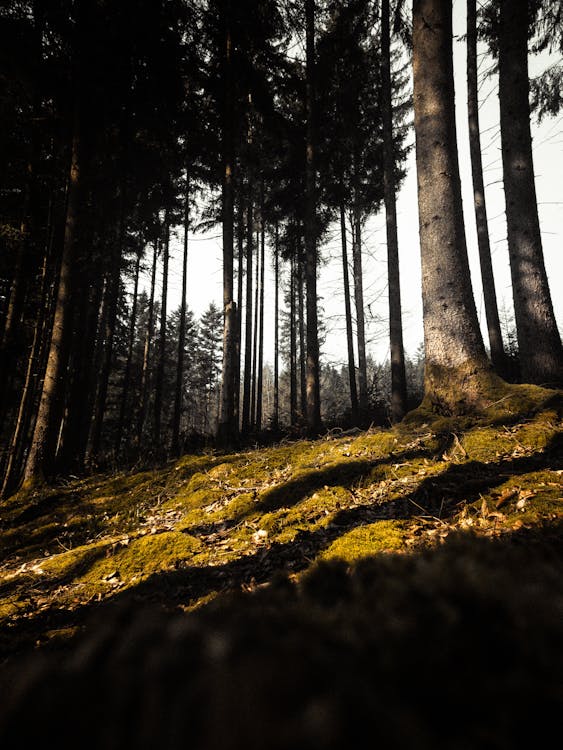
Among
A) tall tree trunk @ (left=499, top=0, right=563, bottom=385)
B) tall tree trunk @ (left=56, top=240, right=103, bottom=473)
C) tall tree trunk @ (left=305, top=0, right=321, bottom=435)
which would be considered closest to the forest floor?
tall tree trunk @ (left=499, top=0, right=563, bottom=385)

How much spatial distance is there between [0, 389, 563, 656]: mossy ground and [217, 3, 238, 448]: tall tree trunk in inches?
162

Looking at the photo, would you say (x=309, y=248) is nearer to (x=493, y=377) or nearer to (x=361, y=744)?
(x=493, y=377)

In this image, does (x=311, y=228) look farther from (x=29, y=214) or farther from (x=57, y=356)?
(x=57, y=356)

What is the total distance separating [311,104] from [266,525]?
12662 millimetres

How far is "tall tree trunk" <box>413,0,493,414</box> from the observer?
14.2ft

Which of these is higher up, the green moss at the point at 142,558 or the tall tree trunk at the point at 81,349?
the tall tree trunk at the point at 81,349

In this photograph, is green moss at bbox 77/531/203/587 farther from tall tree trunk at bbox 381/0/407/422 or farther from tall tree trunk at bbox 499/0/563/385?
tall tree trunk at bbox 381/0/407/422

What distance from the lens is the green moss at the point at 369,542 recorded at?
6.15ft

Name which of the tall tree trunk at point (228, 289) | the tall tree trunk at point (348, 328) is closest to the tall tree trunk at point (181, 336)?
the tall tree trunk at point (228, 289)

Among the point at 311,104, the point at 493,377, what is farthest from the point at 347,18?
the point at 493,377

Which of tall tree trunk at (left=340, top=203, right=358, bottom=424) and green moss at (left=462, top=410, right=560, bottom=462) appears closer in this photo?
green moss at (left=462, top=410, right=560, bottom=462)

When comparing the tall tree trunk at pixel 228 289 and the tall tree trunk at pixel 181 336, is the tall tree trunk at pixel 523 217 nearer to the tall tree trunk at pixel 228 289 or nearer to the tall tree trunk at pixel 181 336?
the tall tree trunk at pixel 228 289

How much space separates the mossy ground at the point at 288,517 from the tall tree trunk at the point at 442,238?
0.51 meters

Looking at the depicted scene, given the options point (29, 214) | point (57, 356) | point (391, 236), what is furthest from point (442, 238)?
point (29, 214)
